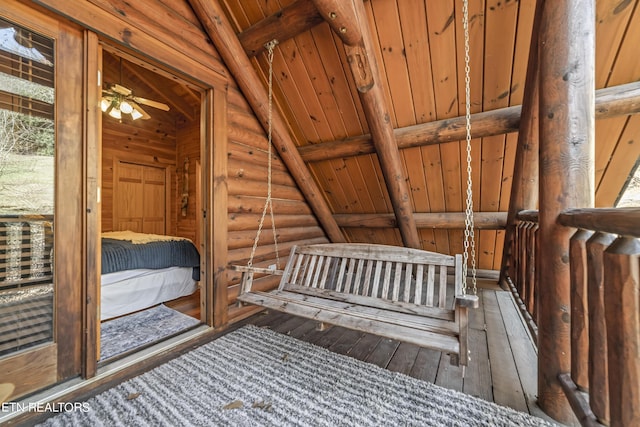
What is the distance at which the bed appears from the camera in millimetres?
2559

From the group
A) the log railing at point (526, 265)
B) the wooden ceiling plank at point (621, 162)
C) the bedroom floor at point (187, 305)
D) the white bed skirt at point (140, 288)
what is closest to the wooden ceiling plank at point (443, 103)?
the log railing at point (526, 265)

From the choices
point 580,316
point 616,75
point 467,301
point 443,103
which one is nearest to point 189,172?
point 443,103

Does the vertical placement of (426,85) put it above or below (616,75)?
above

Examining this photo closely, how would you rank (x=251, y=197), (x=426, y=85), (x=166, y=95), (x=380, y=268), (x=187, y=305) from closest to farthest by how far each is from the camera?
(x=380, y=268) → (x=426, y=85) → (x=251, y=197) → (x=187, y=305) → (x=166, y=95)

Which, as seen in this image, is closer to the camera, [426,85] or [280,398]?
[280,398]

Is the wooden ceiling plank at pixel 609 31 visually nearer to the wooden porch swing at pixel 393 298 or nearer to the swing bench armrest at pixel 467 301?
the wooden porch swing at pixel 393 298

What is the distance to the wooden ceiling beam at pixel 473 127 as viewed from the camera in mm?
1874

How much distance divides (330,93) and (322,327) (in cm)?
232

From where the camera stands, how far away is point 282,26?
2195 mm

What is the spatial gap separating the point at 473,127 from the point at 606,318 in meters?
1.95

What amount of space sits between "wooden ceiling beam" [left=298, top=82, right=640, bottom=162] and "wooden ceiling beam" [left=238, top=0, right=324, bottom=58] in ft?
3.93

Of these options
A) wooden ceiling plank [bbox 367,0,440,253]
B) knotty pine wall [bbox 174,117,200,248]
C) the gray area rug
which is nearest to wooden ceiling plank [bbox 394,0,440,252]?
wooden ceiling plank [bbox 367,0,440,253]

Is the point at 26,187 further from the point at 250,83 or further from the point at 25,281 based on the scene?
the point at 250,83

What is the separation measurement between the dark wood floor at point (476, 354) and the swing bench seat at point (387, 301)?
28 cm
